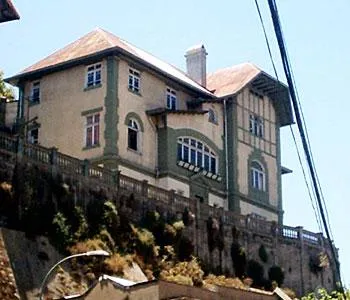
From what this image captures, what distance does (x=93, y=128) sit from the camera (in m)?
52.7

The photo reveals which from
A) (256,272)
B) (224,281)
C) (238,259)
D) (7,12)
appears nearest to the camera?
(7,12)

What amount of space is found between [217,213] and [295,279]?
6673 millimetres

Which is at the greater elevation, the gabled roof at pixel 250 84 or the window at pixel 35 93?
the gabled roof at pixel 250 84

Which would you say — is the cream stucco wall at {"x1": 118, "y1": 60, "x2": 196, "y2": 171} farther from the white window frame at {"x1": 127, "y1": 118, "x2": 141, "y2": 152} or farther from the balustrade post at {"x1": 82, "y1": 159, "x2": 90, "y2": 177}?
the balustrade post at {"x1": 82, "y1": 159, "x2": 90, "y2": 177}

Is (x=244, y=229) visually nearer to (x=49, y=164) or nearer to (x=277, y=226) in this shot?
(x=277, y=226)

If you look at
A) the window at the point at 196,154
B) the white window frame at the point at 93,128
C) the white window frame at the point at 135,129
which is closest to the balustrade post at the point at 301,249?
the window at the point at 196,154

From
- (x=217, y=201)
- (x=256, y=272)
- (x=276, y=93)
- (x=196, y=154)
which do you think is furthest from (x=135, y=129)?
(x=276, y=93)

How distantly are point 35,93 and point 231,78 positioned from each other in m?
13.2

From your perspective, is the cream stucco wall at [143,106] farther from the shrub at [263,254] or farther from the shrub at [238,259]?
the shrub at [263,254]

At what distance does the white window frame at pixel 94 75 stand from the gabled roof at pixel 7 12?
11536mm

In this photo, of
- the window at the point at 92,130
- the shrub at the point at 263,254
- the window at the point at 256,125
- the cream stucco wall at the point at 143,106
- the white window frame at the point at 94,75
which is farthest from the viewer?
the window at the point at 256,125

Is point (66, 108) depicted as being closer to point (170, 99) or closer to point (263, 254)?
point (170, 99)

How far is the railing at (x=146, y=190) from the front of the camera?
41469mm

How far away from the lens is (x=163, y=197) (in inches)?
1901
